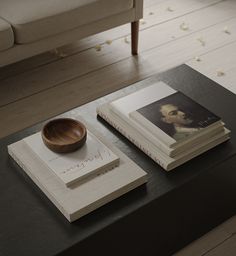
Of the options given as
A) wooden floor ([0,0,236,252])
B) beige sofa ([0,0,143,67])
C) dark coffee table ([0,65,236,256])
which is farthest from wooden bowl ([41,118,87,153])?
beige sofa ([0,0,143,67])

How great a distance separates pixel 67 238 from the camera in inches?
55.9

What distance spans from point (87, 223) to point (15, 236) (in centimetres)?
20

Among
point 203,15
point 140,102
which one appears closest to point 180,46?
point 203,15

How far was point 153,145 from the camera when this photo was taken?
1675mm

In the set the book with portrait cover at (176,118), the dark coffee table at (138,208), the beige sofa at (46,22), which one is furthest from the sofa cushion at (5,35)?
the book with portrait cover at (176,118)

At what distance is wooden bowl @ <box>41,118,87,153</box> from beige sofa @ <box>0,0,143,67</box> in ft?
2.99

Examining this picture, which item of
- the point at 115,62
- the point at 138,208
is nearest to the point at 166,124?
the point at 138,208

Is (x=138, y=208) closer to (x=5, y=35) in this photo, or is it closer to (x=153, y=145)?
(x=153, y=145)

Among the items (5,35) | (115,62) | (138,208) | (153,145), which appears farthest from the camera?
(115,62)

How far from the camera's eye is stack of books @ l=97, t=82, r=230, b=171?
164cm

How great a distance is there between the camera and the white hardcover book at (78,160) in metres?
1.53

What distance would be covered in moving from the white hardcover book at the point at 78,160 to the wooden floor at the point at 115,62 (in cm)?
87

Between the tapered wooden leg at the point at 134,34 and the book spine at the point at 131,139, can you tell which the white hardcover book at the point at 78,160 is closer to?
the book spine at the point at 131,139

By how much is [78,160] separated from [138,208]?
233mm
